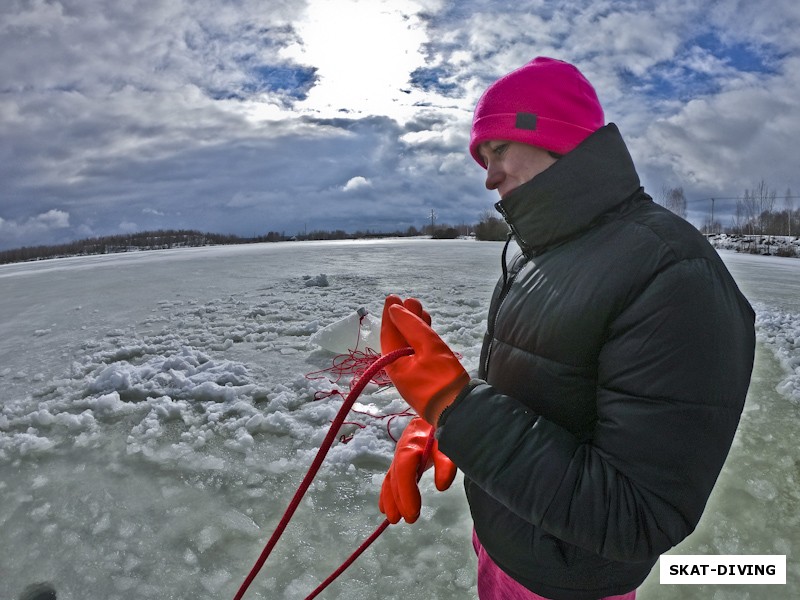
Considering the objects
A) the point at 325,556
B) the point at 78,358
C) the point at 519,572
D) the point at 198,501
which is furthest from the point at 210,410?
the point at 519,572

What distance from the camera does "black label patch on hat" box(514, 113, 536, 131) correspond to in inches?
42.3

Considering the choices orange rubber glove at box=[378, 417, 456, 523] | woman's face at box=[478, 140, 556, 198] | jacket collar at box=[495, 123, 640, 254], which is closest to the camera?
jacket collar at box=[495, 123, 640, 254]

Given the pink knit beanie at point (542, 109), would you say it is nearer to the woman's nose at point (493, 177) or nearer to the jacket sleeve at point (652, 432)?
the woman's nose at point (493, 177)

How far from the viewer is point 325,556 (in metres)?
2.04

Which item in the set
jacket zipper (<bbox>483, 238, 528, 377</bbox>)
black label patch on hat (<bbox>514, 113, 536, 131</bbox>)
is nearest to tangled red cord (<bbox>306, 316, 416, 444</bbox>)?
jacket zipper (<bbox>483, 238, 528, 377</bbox>)

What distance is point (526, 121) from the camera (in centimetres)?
108

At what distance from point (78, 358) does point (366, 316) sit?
2.92m

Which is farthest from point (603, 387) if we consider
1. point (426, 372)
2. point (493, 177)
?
point (493, 177)

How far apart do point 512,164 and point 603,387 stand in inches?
22.1

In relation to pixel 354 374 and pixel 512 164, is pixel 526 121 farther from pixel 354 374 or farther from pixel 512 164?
pixel 354 374

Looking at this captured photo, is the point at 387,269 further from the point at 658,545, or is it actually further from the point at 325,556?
the point at 658,545

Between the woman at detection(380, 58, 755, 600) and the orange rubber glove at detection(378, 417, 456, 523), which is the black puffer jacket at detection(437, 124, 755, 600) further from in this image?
the orange rubber glove at detection(378, 417, 456, 523)

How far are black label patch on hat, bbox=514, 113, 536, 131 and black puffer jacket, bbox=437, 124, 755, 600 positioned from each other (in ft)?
0.45

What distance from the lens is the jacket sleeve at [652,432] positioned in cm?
79
